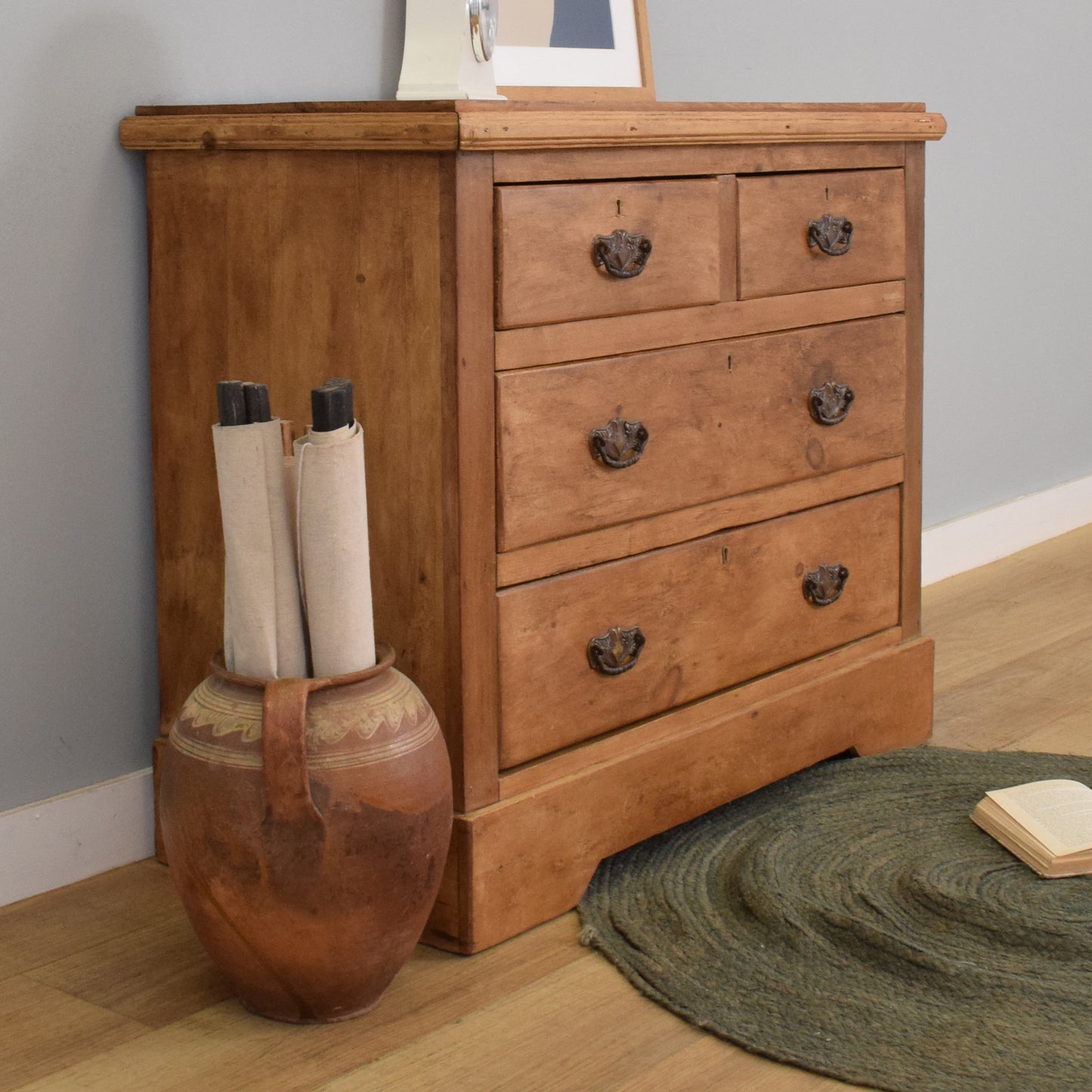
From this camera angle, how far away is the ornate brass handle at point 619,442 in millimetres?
1720

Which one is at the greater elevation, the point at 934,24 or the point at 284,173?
the point at 934,24

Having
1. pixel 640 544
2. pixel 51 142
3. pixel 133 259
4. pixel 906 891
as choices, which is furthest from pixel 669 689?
pixel 51 142

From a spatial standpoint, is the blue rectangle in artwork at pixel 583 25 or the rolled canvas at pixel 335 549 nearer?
the rolled canvas at pixel 335 549

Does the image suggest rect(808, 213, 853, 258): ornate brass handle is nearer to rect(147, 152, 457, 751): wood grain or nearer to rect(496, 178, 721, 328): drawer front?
rect(496, 178, 721, 328): drawer front

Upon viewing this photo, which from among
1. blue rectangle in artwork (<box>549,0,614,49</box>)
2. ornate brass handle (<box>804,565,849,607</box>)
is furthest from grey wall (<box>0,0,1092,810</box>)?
ornate brass handle (<box>804,565,849,607</box>)

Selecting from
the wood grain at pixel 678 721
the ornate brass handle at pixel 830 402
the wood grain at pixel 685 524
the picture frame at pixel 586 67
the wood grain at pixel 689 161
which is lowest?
the wood grain at pixel 678 721

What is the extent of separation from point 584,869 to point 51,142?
1035 millimetres

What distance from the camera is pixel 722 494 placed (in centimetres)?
192

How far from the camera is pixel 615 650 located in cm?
178

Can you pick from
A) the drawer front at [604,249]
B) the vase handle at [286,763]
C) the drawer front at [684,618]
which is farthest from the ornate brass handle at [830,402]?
the vase handle at [286,763]

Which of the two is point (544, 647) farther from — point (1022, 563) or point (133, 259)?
point (1022, 563)

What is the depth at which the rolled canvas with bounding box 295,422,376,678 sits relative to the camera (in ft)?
4.75

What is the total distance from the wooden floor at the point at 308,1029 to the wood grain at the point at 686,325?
651 millimetres

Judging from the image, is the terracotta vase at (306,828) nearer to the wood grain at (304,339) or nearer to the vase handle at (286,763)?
the vase handle at (286,763)
